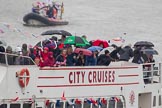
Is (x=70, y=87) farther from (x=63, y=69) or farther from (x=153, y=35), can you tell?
(x=153, y=35)

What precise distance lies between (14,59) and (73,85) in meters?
1.67

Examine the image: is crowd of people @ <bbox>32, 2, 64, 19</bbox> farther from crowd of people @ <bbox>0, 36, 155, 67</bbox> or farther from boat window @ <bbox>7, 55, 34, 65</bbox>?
boat window @ <bbox>7, 55, 34, 65</bbox>

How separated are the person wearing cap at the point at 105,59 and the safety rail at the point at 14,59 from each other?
232 cm

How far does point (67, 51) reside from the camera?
59.2 ft

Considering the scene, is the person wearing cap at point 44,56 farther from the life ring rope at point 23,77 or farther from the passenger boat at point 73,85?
the life ring rope at point 23,77

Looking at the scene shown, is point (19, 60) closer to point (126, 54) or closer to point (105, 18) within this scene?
point (126, 54)

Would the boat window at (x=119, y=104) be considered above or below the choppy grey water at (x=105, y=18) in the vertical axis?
below

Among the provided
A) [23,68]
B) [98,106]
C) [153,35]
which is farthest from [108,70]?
[153,35]

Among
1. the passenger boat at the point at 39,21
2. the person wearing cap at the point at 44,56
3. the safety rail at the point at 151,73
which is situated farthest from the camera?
the passenger boat at the point at 39,21

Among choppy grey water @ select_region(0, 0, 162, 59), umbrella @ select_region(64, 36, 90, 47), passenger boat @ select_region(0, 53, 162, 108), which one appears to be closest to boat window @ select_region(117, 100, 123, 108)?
passenger boat @ select_region(0, 53, 162, 108)

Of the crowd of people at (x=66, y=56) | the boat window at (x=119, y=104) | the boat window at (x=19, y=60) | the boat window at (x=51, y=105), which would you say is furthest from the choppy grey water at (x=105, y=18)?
the boat window at (x=19, y=60)

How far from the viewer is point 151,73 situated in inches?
780

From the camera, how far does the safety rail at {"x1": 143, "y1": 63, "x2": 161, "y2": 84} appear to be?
1963 cm

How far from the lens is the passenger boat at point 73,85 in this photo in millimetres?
16812
